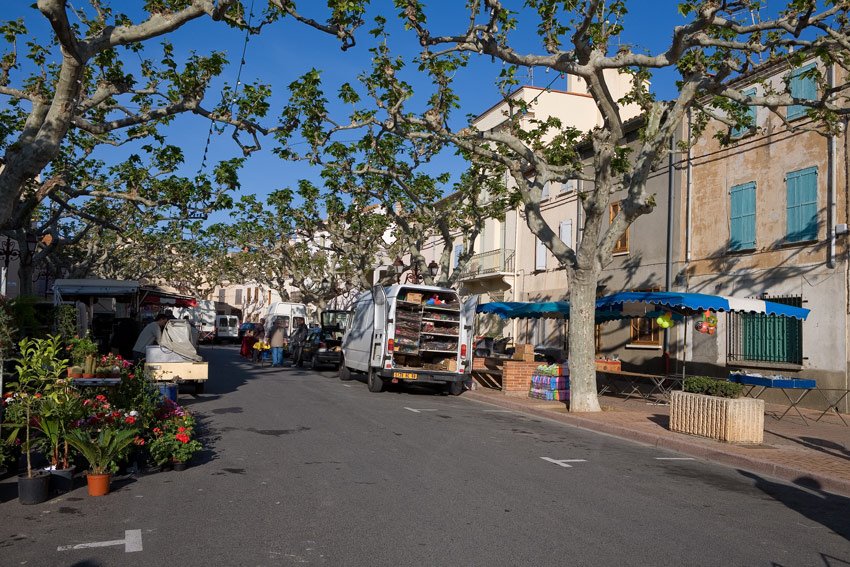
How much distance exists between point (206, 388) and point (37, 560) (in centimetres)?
1269

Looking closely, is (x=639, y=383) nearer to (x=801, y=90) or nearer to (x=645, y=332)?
(x=645, y=332)

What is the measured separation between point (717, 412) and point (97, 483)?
8688 mm

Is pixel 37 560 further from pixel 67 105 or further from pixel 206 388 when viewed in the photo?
pixel 206 388

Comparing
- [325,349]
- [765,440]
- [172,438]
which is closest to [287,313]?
[325,349]

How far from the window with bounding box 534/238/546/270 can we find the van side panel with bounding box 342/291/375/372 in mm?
9078

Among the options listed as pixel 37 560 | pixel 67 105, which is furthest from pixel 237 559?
pixel 67 105

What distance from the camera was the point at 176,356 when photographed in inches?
562

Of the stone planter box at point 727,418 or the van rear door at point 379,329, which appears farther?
the van rear door at point 379,329

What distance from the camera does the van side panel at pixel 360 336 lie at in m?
19.2

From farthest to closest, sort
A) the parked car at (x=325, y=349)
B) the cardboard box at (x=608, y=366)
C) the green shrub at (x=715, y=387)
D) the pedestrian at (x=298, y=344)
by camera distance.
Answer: the pedestrian at (x=298, y=344)
the parked car at (x=325, y=349)
the cardboard box at (x=608, y=366)
the green shrub at (x=715, y=387)

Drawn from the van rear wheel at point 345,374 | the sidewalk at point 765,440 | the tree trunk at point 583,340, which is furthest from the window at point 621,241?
the van rear wheel at point 345,374

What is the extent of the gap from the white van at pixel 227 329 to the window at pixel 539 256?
33.7 m

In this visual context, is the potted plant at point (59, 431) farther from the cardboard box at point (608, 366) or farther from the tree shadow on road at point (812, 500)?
the cardboard box at point (608, 366)

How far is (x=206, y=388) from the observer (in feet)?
56.9
